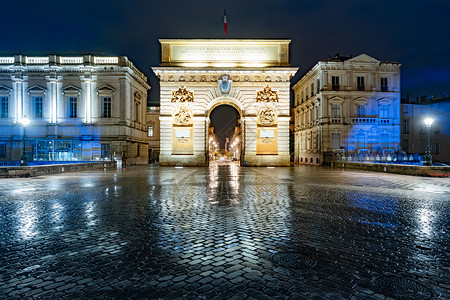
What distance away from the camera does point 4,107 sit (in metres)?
39.9

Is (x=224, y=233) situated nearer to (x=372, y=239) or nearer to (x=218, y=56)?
(x=372, y=239)

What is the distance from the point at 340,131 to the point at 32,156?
40022 mm

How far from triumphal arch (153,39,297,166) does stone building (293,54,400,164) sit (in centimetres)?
1048

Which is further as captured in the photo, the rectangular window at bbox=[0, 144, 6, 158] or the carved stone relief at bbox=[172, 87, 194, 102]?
the rectangular window at bbox=[0, 144, 6, 158]

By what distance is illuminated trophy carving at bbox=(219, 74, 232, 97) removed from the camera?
33438mm

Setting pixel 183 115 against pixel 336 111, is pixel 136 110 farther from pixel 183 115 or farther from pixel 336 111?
pixel 336 111

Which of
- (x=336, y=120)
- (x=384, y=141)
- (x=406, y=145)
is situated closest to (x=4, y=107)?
(x=336, y=120)

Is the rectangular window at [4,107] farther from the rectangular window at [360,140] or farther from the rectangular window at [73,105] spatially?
the rectangular window at [360,140]

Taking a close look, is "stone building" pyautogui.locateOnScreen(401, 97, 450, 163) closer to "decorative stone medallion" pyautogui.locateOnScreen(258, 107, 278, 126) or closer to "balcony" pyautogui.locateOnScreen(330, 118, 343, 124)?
"balcony" pyautogui.locateOnScreen(330, 118, 343, 124)

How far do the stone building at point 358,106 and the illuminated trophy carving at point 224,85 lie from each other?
1536 centimetres

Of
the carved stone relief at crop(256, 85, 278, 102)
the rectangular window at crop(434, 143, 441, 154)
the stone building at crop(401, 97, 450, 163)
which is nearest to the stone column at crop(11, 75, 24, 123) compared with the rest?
the carved stone relief at crop(256, 85, 278, 102)

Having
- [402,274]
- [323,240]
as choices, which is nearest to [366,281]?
[402,274]

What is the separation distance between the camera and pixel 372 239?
554cm

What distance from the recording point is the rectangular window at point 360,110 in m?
42.8
